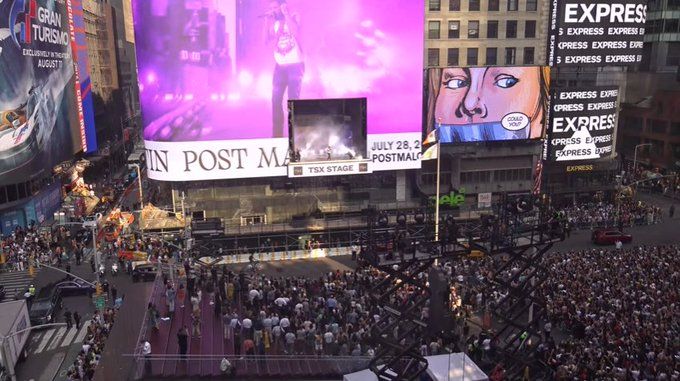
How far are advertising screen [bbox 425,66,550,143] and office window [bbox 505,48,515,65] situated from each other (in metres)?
2.87

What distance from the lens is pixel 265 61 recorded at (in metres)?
47.4

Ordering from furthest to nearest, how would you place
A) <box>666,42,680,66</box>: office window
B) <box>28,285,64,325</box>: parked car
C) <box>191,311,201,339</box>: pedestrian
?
<box>666,42,680,66</box>: office window
<box>28,285,64,325</box>: parked car
<box>191,311,201,339</box>: pedestrian

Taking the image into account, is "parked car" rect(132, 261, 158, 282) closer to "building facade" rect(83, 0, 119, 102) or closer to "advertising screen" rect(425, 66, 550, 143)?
"advertising screen" rect(425, 66, 550, 143)

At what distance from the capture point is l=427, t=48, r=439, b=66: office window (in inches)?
2119

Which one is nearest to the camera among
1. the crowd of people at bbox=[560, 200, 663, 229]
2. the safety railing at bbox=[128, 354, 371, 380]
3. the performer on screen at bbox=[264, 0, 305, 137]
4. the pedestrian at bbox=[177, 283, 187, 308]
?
the safety railing at bbox=[128, 354, 371, 380]

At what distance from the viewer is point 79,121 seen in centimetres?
6469

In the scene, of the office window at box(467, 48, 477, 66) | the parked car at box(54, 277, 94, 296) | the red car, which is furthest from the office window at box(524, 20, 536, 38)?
the parked car at box(54, 277, 94, 296)

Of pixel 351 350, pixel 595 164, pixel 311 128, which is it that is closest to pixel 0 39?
pixel 311 128

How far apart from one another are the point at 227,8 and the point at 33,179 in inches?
964

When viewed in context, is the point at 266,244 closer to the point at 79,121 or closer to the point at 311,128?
the point at 311,128

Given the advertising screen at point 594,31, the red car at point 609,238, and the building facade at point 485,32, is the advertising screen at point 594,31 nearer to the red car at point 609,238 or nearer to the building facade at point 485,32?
the building facade at point 485,32

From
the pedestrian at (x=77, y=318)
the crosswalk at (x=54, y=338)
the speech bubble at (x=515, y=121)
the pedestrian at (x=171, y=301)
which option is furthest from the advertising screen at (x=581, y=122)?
the crosswalk at (x=54, y=338)

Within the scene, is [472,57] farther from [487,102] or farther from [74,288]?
[74,288]

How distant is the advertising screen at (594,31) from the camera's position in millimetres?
52156
